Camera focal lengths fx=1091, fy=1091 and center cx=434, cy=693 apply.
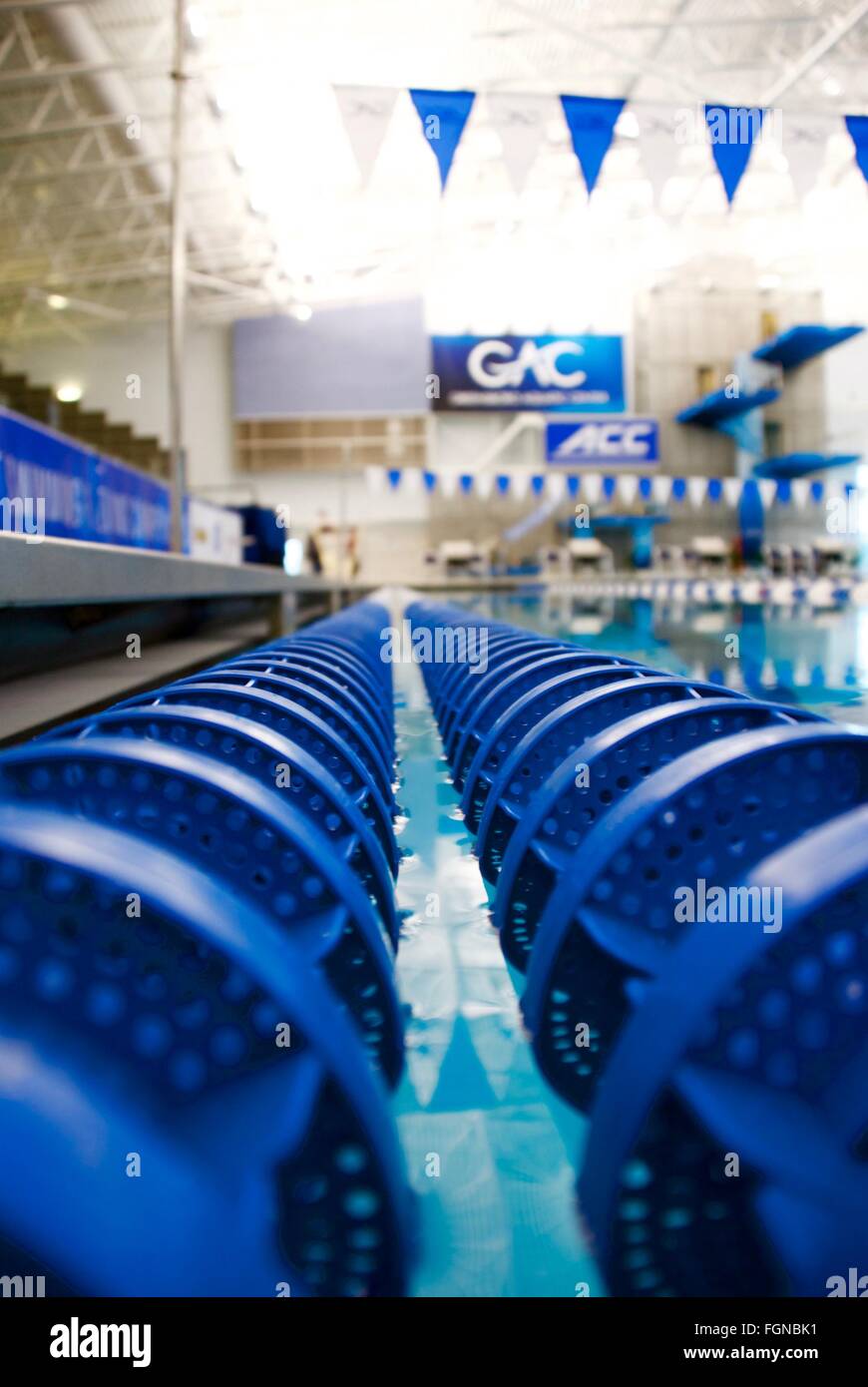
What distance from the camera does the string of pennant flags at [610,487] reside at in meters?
20.4

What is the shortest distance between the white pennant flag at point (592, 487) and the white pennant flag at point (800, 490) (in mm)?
3977

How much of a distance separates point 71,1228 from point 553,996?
2.67ft

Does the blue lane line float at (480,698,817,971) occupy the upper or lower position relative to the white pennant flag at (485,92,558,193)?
lower

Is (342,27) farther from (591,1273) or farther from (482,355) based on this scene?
(591,1273)

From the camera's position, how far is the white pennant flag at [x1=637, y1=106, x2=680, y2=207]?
7590 mm

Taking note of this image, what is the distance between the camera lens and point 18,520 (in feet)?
13.5

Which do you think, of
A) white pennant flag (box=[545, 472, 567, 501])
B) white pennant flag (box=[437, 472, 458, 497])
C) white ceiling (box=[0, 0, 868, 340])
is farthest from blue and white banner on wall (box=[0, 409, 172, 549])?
white pennant flag (box=[545, 472, 567, 501])

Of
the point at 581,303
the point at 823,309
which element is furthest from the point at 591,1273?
the point at 823,309

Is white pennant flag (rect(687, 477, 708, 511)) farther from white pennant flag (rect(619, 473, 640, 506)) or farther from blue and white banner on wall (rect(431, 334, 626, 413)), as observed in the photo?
blue and white banner on wall (rect(431, 334, 626, 413))

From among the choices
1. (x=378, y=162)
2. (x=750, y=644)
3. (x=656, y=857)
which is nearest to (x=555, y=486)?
(x=378, y=162)

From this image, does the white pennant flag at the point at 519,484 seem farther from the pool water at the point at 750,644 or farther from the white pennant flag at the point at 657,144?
the white pennant flag at the point at 657,144

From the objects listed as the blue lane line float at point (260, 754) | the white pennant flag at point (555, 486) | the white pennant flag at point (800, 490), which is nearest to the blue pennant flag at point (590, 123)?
the blue lane line float at point (260, 754)

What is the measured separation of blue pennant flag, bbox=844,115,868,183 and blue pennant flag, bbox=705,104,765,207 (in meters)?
0.61

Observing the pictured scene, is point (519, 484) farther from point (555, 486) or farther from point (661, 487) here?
point (661, 487)
